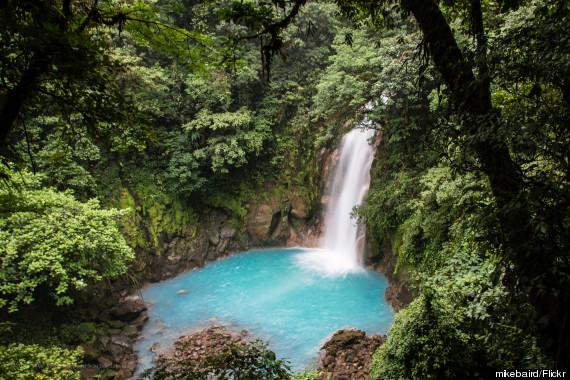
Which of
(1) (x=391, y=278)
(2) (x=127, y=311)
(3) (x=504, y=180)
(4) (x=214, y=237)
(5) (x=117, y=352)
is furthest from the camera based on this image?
(4) (x=214, y=237)

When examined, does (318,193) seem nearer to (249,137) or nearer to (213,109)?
(249,137)

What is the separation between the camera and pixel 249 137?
46.1ft

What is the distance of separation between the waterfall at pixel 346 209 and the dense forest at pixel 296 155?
1000 millimetres

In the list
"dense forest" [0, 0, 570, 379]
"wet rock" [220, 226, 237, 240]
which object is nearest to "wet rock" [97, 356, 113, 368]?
"dense forest" [0, 0, 570, 379]

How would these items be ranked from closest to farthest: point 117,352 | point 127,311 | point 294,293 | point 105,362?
point 105,362, point 117,352, point 127,311, point 294,293

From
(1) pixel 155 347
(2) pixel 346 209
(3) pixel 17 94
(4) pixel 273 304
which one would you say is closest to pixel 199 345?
(1) pixel 155 347

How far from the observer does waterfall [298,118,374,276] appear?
13.3 m

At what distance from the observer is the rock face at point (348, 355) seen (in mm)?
6773

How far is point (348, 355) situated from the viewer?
739 centimetres

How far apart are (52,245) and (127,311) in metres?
3.34

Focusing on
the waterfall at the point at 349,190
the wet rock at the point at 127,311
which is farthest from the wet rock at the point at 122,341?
the waterfall at the point at 349,190

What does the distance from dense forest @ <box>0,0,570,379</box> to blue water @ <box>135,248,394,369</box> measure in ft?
4.68

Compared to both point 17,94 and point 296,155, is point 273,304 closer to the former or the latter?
point 296,155

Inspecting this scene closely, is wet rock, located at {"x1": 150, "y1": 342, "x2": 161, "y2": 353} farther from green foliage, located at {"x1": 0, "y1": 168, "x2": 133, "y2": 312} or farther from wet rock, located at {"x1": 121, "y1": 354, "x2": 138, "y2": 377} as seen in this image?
green foliage, located at {"x1": 0, "y1": 168, "x2": 133, "y2": 312}
